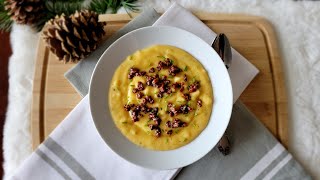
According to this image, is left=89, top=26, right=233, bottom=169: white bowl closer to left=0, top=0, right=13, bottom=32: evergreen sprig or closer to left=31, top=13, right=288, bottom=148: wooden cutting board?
left=31, top=13, right=288, bottom=148: wooden cutting board

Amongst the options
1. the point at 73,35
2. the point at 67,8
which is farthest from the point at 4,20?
the point at 73,35

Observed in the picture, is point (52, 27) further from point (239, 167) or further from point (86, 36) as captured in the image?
point (239, 167)

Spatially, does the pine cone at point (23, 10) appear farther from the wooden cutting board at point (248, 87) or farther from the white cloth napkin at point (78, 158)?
the white cloth napkin at point (78, 158)

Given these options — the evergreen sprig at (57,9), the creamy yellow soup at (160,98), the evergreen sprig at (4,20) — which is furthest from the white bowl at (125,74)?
the evergreen sprig at (4,20)

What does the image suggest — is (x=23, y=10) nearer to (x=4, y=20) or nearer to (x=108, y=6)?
(x=4, y=20)

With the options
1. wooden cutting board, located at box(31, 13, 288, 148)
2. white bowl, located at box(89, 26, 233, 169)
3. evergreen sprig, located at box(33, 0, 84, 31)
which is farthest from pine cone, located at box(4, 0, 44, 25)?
white bowl, located at box(89, 26, 233, 169)

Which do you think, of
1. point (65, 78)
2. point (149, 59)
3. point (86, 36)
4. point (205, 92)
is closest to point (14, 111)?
point (65, 78)
